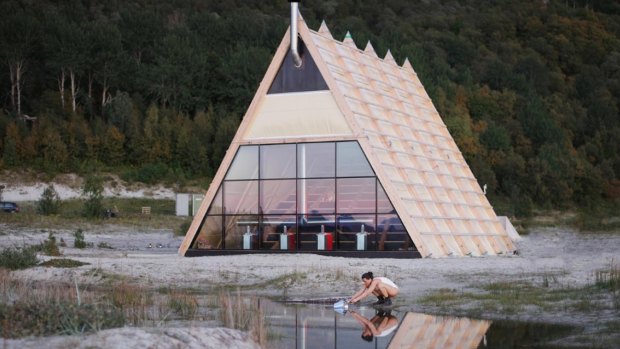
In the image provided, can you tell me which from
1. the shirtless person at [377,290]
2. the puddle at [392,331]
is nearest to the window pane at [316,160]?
the shirtless person at [377,290]

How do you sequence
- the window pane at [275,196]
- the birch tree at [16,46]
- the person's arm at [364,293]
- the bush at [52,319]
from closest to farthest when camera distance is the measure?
the bush at [52,319], the person's arm at [364,293], the window pane at [275,196], the birch tree at [16,46]

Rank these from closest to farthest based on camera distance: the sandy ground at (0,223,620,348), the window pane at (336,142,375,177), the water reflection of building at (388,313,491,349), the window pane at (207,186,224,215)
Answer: the water reflection of building at (388,313,491,349)
the sandy ground at (0,223,620,348)
the window pane at (336,142,375,177)
the window pane at (207,186,224,215)

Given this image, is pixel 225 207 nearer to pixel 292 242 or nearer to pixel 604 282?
pixel 292 242

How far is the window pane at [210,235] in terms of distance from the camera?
29547mm

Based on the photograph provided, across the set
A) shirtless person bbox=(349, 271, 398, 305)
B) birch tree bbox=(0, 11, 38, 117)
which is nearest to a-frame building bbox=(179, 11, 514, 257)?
shirtless person bbox=(349, 271, 398, 305)

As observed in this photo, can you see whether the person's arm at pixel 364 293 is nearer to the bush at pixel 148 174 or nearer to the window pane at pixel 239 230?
the window pane at pixel 239 230

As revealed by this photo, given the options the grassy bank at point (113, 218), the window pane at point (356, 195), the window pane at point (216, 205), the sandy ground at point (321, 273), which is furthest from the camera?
the grassy bank at point (113, 218)

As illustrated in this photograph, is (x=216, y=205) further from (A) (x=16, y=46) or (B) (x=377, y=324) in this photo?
(A) (x=16, y=46)

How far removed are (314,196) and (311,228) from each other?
99 cm

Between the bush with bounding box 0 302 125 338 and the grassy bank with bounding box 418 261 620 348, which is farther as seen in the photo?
the grassy bank with bounding box 418 261 620 348

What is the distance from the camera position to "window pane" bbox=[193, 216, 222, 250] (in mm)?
29547

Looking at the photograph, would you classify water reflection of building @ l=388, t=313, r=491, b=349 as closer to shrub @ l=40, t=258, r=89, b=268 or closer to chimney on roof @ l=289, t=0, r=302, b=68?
shrub @ l=40, t=258, r=89, b=268

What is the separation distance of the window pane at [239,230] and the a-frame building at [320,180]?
32 mm

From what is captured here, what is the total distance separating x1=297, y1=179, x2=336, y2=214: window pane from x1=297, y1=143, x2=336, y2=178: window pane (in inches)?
8.5
